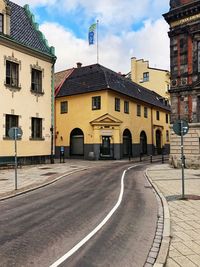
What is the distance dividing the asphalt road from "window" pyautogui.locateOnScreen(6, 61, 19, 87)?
13.2m

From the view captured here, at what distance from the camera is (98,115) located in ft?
118

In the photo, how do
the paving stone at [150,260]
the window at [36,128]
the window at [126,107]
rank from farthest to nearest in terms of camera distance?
the window at [126,107] < the window at [36,128] < the paving stone at [150,260]

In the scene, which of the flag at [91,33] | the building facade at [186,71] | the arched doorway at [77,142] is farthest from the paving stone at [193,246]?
the flag at [91,33]

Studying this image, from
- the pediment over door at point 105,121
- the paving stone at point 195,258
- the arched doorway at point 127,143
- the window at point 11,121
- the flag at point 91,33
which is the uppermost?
the flag at point 91,33

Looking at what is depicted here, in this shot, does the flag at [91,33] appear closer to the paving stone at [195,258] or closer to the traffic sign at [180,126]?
the traffic sign at [180,126]

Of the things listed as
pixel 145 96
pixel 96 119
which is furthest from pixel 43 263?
pixel 145 96

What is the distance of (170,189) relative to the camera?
14.9 m

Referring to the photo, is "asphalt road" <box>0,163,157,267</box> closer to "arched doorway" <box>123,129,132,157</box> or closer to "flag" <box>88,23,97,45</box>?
"arched doorway" <box>123,129,132,157</box>

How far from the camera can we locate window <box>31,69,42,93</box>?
27619mm

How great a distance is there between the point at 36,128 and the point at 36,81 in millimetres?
4133

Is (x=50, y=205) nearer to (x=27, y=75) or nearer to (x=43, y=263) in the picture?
(x=43, y=263)

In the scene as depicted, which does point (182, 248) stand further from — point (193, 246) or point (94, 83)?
point (94, 83)

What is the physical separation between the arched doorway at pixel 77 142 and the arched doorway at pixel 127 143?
17.8 ft

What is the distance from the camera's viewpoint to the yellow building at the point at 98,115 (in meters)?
35.8
